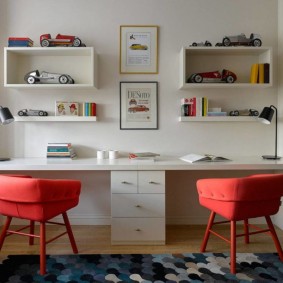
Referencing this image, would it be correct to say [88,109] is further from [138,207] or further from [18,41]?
[138,207]

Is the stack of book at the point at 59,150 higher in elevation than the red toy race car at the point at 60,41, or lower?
lower

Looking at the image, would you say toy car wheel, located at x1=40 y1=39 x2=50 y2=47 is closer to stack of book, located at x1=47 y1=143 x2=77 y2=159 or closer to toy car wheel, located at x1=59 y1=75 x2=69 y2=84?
toy car wheel, located at x1=59 y1=75 x2=69 y2=84

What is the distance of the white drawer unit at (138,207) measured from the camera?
252 cm

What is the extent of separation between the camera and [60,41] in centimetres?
280

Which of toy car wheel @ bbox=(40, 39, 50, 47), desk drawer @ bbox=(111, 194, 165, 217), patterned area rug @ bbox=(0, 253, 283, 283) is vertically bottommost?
patterned area rug @ bbox=(0, 253, 283, 283)

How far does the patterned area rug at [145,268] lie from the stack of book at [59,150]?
0.94 m

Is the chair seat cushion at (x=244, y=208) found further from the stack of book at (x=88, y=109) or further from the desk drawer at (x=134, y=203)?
the stack of book at (x=88, y=109)

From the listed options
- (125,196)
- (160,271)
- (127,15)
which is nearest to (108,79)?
(127,15)

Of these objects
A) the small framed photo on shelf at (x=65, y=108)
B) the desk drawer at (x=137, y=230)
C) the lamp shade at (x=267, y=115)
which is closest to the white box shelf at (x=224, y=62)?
the lamp shade at (x=267, y=115)

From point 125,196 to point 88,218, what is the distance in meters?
0.79

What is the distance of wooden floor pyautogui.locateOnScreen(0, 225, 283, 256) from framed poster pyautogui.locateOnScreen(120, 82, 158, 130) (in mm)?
1101

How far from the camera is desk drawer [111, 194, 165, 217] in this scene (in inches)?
99.7

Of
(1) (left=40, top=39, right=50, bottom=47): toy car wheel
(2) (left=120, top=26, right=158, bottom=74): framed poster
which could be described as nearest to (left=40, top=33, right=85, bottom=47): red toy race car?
(1) (left=40, top=39, right=50, bottom=47): toy car wheel

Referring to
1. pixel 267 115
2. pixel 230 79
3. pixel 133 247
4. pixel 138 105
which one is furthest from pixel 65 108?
pixel 267 115
